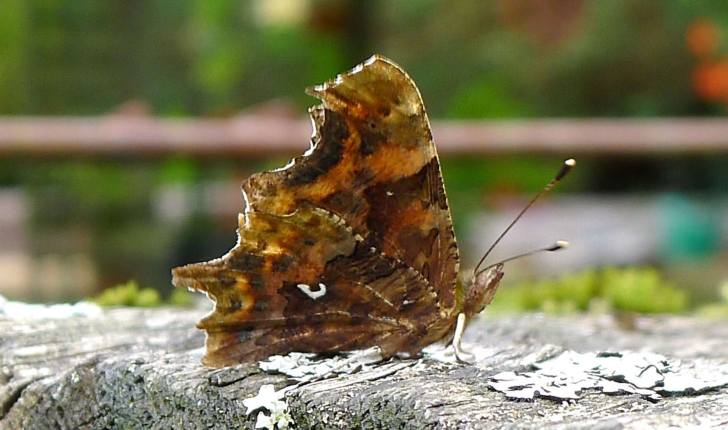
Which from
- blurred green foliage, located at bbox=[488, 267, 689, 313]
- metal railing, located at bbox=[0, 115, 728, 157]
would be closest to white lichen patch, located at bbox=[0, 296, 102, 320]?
blurred green foliage, located at bbox=[488, 267, 689, 313]

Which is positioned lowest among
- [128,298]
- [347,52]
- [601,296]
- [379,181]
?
[601,296]

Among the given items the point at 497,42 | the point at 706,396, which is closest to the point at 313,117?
the point at 706,396

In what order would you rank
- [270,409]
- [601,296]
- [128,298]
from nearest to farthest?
1. [270,409]
2. [128,298]
3. [601,296]

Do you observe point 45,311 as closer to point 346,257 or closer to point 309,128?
point 346,257

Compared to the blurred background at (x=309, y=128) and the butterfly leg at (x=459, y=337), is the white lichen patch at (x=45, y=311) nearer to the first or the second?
the butterfly leg at (x=459, y=337)

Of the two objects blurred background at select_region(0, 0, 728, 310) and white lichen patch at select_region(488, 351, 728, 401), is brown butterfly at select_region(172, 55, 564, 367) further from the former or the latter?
blurred background at select_region(0, 0, 728, 310)

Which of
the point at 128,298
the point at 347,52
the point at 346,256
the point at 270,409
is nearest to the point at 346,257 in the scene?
the point at 346,256
